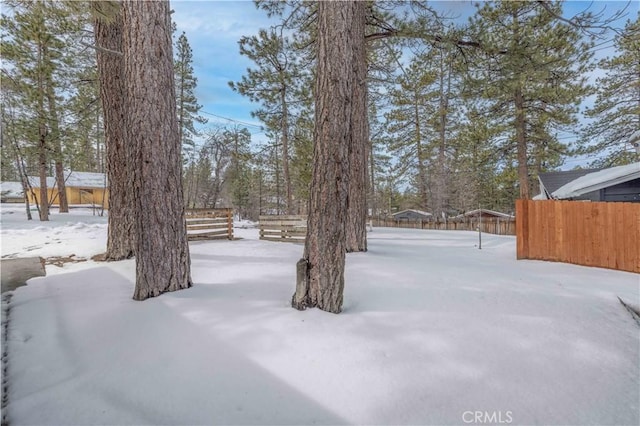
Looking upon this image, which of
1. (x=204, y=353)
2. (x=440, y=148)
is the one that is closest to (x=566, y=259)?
(x=204, y=353)

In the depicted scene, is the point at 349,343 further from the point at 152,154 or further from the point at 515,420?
the point at 152,154

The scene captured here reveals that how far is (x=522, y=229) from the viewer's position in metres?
5.55

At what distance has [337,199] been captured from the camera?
8.68ft

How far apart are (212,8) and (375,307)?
20.0 ft

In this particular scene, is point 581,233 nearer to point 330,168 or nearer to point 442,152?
point 330,168

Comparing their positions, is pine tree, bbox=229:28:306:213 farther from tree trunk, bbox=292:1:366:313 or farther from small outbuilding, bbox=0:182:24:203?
small outbuilding, bbox=0:182:24:203

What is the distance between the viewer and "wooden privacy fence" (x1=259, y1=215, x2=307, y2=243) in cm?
Result: 775

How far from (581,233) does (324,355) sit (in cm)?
544

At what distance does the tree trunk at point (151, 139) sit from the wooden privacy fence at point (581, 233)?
5.86 metres

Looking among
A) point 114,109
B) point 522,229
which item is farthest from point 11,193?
point 522,229

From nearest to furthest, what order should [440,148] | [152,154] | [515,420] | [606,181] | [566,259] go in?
[515,420]
[152,154]
[566,259]
[606,181]
[440,148]

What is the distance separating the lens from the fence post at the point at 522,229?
5.53m

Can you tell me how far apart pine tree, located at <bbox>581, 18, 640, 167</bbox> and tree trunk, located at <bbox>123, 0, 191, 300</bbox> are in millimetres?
14451

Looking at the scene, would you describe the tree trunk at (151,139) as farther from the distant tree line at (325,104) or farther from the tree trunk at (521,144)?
the tree trunk at (521,144)
